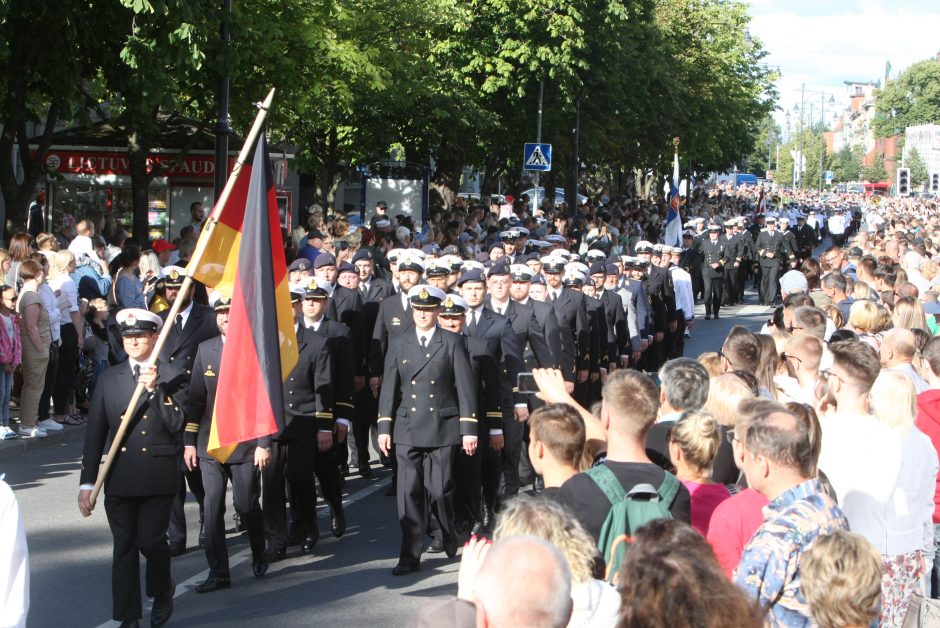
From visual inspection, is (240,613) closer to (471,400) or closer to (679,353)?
(471,400)

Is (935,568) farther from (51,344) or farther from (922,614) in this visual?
(51,344)

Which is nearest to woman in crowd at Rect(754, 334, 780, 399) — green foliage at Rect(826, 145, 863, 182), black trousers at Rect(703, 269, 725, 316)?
black trousers at Rect(703, 269, 725, 316)

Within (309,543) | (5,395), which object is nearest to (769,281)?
(5,395)

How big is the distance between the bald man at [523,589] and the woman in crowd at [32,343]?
10.4 m

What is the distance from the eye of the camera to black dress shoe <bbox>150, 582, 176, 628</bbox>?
7609mm

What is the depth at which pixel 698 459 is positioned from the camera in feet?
18.6

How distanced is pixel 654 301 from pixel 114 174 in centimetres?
965

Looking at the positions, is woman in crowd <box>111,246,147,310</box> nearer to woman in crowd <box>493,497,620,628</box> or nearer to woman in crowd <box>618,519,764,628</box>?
woman in crowd <box>493,497,620,628</box>

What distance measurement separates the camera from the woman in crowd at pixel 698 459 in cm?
557

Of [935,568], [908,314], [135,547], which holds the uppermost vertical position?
[908,314]

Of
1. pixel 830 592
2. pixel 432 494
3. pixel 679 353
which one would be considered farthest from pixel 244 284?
pixel 679 353

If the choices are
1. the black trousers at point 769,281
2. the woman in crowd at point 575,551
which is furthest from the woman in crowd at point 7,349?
the black trousers at point 769,281

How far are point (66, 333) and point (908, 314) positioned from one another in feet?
26.7

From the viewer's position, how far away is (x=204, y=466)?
887 cm
